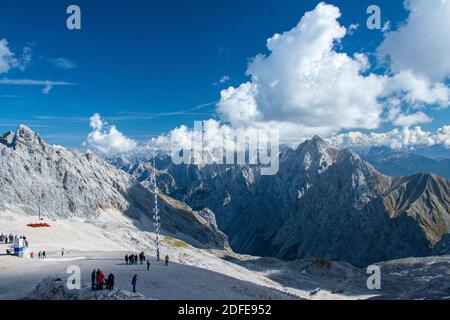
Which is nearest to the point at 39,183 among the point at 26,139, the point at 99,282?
the point at 26,139

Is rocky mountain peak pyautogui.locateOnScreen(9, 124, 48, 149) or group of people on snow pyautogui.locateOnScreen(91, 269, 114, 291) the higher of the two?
rocky mountain peak pyautogui.locateOnScreen(9, 124, 48, 149)

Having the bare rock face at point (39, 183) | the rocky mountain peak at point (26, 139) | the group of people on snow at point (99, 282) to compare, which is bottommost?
the group of people on snow at point (99, 282)

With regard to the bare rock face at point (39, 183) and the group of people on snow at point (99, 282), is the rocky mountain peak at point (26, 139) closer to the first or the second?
the bare rock face at point (39, 183)

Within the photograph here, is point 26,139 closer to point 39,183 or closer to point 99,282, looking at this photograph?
point 39,183

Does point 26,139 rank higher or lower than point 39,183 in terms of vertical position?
higher

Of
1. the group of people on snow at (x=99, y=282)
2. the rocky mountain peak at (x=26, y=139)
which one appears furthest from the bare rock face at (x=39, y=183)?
the group of people on snow at (x=99, y=282)

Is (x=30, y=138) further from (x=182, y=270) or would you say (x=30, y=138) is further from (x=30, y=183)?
(x=182, y=270)

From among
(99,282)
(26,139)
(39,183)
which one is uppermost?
(26,139)

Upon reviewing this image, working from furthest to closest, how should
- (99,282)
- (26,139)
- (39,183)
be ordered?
(26,139)
(39,183)
(99,282)

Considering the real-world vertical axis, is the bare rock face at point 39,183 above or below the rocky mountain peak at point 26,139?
below

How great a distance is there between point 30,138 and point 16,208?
2287 inches

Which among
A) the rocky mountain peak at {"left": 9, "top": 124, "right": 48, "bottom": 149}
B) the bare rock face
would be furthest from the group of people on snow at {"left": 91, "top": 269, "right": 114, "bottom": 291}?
the rocky mountain peak at {"left": 9, "top": 124, "right": 48, "bottom": 149}

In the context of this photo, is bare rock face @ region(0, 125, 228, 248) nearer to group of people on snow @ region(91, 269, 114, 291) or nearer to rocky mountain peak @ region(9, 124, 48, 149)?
rocky mountain peak @ region(9, 124, 48, 149)

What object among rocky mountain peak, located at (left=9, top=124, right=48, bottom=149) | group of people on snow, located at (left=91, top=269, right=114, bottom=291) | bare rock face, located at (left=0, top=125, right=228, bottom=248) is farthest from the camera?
rocky mountain peak, located at (left=9, top=124, right=48, bottom=149)
